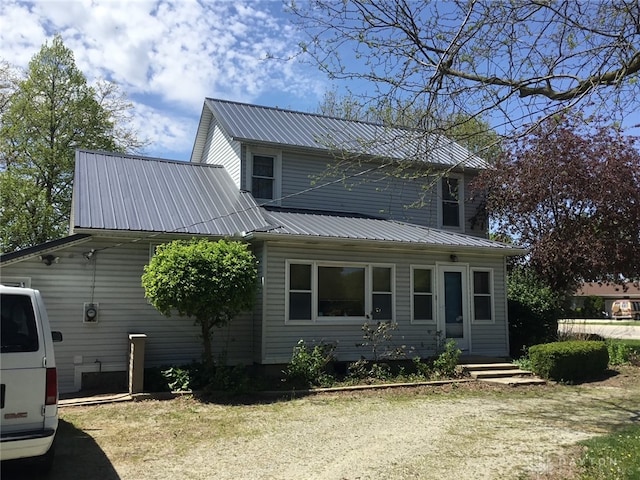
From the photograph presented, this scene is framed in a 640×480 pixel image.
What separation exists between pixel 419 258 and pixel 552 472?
799 centimetres

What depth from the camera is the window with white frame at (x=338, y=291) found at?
39.7 ft

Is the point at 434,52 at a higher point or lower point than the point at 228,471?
higher

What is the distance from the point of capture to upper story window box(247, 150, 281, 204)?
14719 millimetres

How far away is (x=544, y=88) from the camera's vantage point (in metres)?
7.56

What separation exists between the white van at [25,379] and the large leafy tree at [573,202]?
43.9 ft

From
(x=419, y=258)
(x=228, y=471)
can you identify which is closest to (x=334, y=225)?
(x=419, y=258)

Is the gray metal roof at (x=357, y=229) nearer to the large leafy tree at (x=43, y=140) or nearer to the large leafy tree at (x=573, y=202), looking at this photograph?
the large leafy tree at (x=573, y=202)

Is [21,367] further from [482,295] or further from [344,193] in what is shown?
[482,295]

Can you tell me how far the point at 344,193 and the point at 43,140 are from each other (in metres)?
16.6

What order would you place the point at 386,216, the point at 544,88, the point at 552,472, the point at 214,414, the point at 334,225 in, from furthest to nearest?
1. the point at 386,216
2. the point at 334,225
3. the point at 214,414
4. the point at 544,88
5. the point at 552,472

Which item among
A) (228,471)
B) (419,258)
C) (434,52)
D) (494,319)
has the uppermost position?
(434,52)

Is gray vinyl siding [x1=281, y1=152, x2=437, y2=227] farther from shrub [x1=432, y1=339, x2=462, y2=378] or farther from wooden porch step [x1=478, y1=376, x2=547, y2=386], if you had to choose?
Answer: wooden porch step [x1=478, y1=376, x2=547, y2=386]

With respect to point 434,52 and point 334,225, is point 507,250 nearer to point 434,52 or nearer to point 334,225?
point 334,225

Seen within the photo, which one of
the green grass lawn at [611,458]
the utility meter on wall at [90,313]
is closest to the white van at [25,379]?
the green grass lawn at [611,458]
